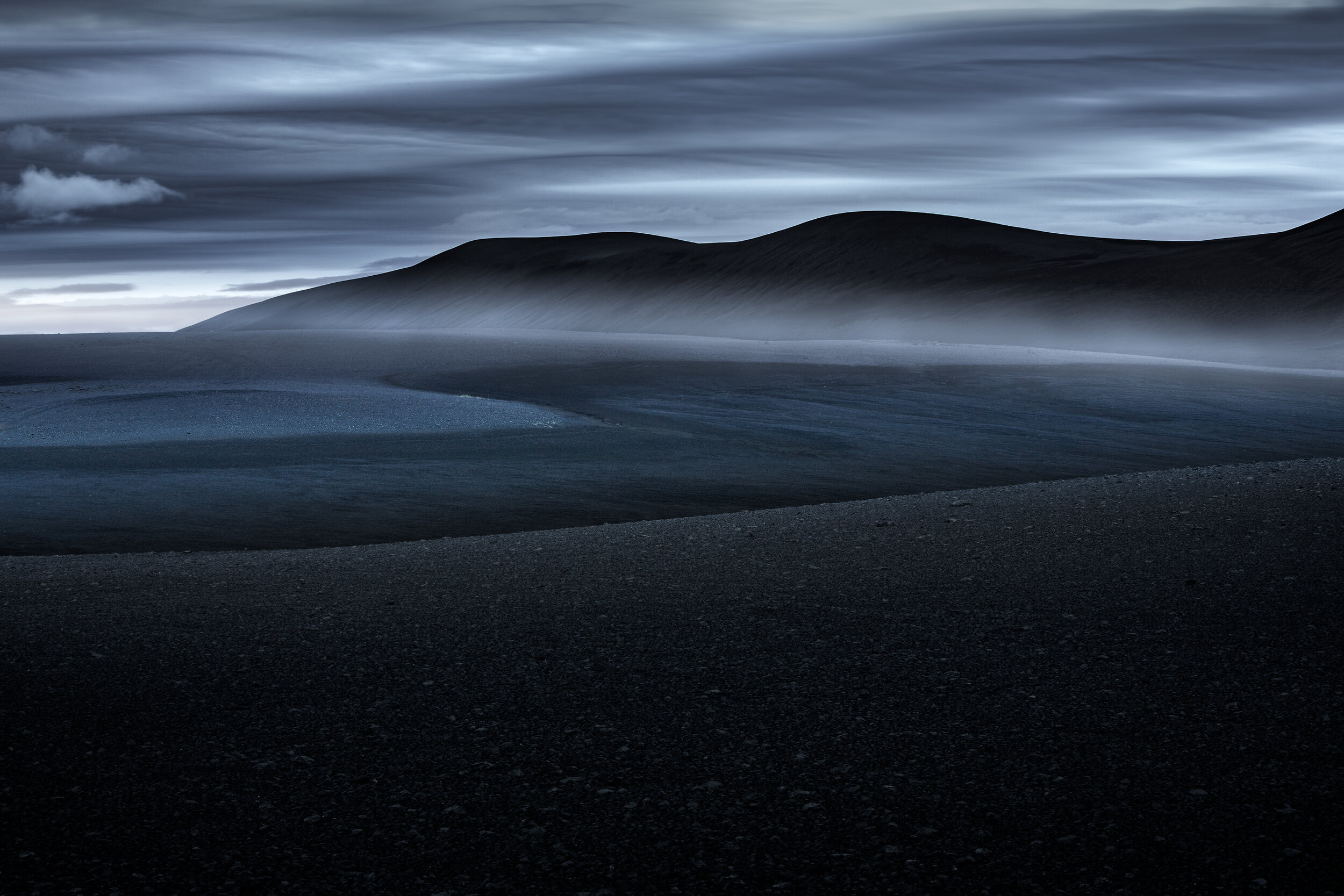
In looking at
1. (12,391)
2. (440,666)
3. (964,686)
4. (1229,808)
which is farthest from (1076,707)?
(12,391)

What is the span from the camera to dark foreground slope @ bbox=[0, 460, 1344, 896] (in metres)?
4.18

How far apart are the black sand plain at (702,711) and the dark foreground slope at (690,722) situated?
22 millimetres

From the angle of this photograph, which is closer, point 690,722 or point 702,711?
point 690,722

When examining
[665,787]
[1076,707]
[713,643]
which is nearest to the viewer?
[665,787]

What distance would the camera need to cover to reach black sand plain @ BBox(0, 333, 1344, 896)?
420cm

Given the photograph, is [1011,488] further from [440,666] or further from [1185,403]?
[1185,403]

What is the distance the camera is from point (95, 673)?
6.31 metres

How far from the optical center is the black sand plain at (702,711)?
13.8ft

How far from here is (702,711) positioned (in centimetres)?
568

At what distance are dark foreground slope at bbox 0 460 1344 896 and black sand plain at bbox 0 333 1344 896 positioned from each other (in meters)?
0.02

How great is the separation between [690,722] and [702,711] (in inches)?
6.7

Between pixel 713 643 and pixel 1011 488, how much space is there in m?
7.32

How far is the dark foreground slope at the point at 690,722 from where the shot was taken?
418 centimetres

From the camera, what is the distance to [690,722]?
5.52 m
